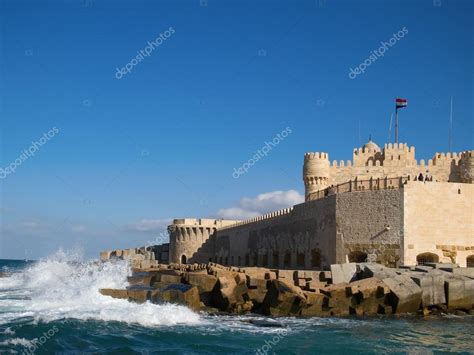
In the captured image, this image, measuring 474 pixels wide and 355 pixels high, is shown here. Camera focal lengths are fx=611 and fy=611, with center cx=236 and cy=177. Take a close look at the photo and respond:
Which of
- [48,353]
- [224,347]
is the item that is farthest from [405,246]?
[48,353]

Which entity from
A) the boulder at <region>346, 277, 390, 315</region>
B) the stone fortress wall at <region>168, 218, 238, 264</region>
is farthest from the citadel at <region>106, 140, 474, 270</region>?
the stone fortress wall at <region>168, 218, 238, 264</region>

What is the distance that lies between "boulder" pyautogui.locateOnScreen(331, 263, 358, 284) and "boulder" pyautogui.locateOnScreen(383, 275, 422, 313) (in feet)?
6.66

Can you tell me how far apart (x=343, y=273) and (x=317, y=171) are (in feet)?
43.1

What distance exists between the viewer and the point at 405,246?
22844mm

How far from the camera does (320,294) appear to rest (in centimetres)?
1781

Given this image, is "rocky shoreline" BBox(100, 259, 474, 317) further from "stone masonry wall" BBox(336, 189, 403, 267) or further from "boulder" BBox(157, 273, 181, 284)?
"stone masonry wall" BBox(336, 189, 403, 267)

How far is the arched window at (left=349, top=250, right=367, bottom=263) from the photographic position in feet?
78.9

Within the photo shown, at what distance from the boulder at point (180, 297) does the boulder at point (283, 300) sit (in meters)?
A: 2.05

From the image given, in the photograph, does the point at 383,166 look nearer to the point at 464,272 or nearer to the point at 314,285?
the point at 464,272

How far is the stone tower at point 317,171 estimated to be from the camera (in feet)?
108

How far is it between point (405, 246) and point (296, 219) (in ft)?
26.8

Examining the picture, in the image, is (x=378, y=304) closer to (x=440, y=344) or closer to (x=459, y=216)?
(x=440, y=344)

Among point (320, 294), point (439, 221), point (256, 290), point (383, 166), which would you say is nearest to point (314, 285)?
point (320, 294)

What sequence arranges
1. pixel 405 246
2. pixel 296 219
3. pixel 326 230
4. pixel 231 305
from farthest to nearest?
pixel 296 219 → pixel 326 230 → pixel 405 246 → pixel 231 305
